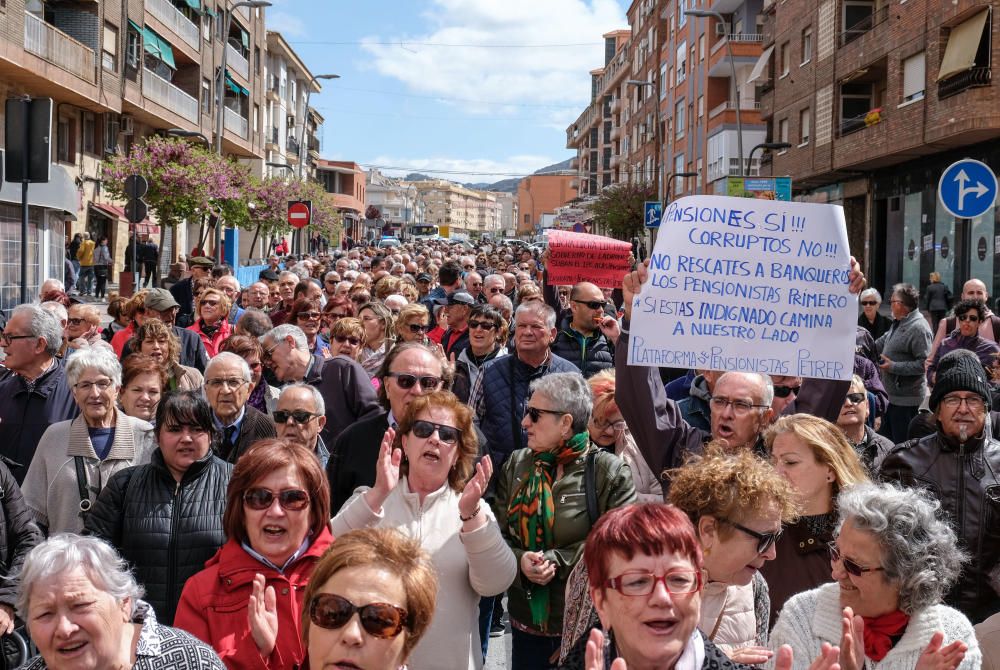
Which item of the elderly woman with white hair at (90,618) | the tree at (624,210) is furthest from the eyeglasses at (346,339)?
the tree at (624,210)

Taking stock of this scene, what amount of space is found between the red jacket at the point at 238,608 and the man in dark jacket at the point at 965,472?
9.68 feet

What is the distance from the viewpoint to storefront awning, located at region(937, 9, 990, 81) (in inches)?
883

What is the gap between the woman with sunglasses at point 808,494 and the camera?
14.1 feet

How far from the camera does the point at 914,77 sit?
25844 mm

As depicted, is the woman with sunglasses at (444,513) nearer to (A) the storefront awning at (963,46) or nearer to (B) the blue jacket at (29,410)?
(B) the blue jacket at (29,410)

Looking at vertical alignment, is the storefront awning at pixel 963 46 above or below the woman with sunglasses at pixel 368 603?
above

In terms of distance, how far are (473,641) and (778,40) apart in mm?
35839

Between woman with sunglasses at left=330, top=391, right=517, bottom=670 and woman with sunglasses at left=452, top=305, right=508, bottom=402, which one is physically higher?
woman with sunglasses at left=452, top=305, right=508, bottom=402

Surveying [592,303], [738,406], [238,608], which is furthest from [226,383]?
[592,303]

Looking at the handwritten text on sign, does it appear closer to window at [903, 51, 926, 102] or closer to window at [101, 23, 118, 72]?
window at [903, 51, 926, 102]

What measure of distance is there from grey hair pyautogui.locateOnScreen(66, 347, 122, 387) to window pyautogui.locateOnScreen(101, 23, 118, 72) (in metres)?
29.4

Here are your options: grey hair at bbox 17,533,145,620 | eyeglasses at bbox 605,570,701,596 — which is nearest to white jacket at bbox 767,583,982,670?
eyeglasses at bbox 605,570,701,596

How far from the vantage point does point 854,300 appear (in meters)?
5.54

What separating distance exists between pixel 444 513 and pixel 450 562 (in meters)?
0.24
